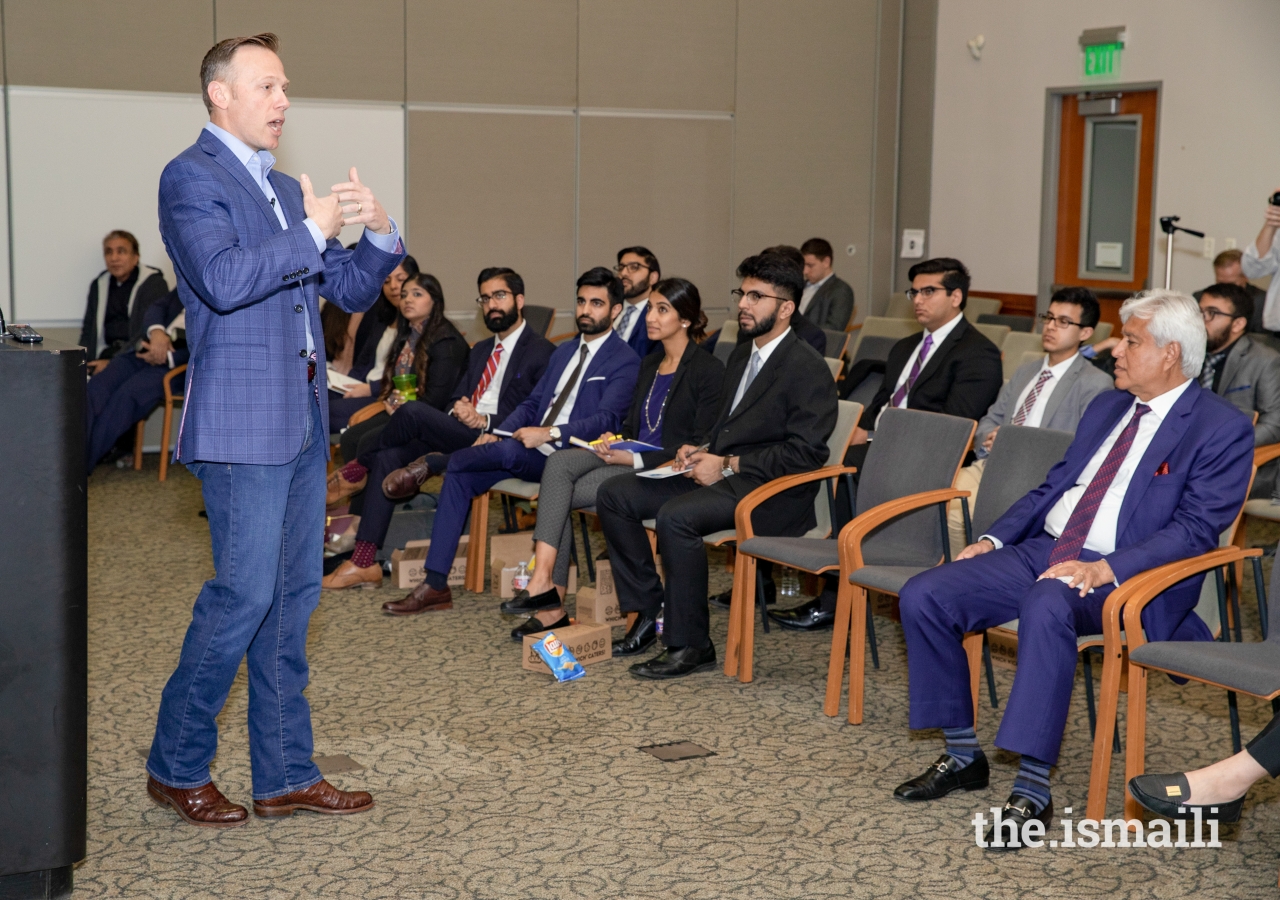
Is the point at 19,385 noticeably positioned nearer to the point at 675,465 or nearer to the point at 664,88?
the point at 675,465

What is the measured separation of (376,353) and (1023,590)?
4.31 metres

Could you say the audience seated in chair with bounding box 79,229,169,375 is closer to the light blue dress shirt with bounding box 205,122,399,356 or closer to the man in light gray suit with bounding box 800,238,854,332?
the man in light gray suit with bounding box 800,238,854,332

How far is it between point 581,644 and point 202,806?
1619 millimetres

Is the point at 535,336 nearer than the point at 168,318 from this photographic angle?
Yes

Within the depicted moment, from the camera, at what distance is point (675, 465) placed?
463 centimetres

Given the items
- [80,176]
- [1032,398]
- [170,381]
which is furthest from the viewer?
[80,176]

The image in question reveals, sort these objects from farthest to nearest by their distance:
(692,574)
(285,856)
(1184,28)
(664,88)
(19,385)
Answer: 1. (664,88)
2. (1184,28)
3. (692,574)
4. (285,856)
5. (19,385)

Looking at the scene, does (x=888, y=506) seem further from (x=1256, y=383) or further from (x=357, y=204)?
(x=1256, y=383)

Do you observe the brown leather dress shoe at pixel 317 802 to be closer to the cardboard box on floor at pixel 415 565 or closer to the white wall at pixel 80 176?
the cardboard box on floor at pixel 415 565

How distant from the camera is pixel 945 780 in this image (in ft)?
10.8

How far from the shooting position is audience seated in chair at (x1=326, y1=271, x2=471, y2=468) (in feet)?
19.5

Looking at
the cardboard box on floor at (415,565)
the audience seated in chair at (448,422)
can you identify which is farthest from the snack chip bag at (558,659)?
the audience seated in chair at (448,422)

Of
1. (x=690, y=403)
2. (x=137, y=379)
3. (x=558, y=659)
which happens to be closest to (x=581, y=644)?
(x=558, y=659)

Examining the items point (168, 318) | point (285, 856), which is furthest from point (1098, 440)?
point (168, 318)
